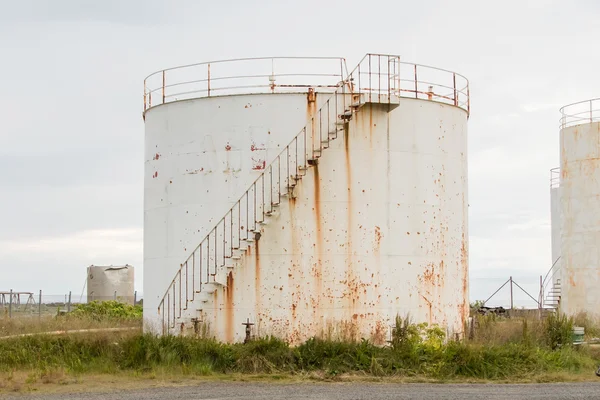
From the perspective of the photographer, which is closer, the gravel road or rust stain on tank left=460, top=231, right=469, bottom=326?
the gravel road

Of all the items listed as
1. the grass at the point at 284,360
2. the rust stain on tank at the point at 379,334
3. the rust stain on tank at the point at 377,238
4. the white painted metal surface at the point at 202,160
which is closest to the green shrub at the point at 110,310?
the white painted metal surface at the point at 202,160

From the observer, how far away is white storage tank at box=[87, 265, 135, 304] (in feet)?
168

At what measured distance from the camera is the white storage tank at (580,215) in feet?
115

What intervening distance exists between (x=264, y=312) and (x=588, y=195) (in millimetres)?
18540

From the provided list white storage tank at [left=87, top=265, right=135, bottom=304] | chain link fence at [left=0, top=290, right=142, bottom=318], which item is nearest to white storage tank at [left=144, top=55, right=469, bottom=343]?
chain link fence at [left=0, top=290, right=142, bottom=318]

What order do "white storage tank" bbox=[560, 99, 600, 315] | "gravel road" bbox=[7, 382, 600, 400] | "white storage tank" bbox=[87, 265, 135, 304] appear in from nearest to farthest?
"gravel road" bbox=[7, 382, 600, 400] → "white storage tank" bbox=[560, 99, 600, 315] → "white storage tank" bbox=[87, 265, 135, 304]

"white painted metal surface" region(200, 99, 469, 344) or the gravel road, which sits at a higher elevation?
"white painted metal surface" region(200, 99, 469, 344)

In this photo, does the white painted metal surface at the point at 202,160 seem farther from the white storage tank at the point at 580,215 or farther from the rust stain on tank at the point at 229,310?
the white storage tank at the point at 580,215

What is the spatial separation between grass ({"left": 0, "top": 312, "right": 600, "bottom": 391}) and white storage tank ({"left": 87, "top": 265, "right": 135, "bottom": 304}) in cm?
3003

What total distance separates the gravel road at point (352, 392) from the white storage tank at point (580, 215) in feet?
57.4

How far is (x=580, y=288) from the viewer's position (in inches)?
1410

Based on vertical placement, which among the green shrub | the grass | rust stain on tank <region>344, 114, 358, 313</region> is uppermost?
rust stain on tank <region>344, 114, 358, 313</region>

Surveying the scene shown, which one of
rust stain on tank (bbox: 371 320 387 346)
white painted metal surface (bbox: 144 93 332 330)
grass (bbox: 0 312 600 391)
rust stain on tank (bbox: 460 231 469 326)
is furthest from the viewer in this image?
rust stain on tank (bbox: 460 231 469 326)

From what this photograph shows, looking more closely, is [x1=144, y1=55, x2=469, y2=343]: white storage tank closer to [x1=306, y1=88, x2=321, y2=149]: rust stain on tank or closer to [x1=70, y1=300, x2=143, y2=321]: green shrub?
[x1=306, y1=88, x2=321, y2=149]: rust stain on tank
